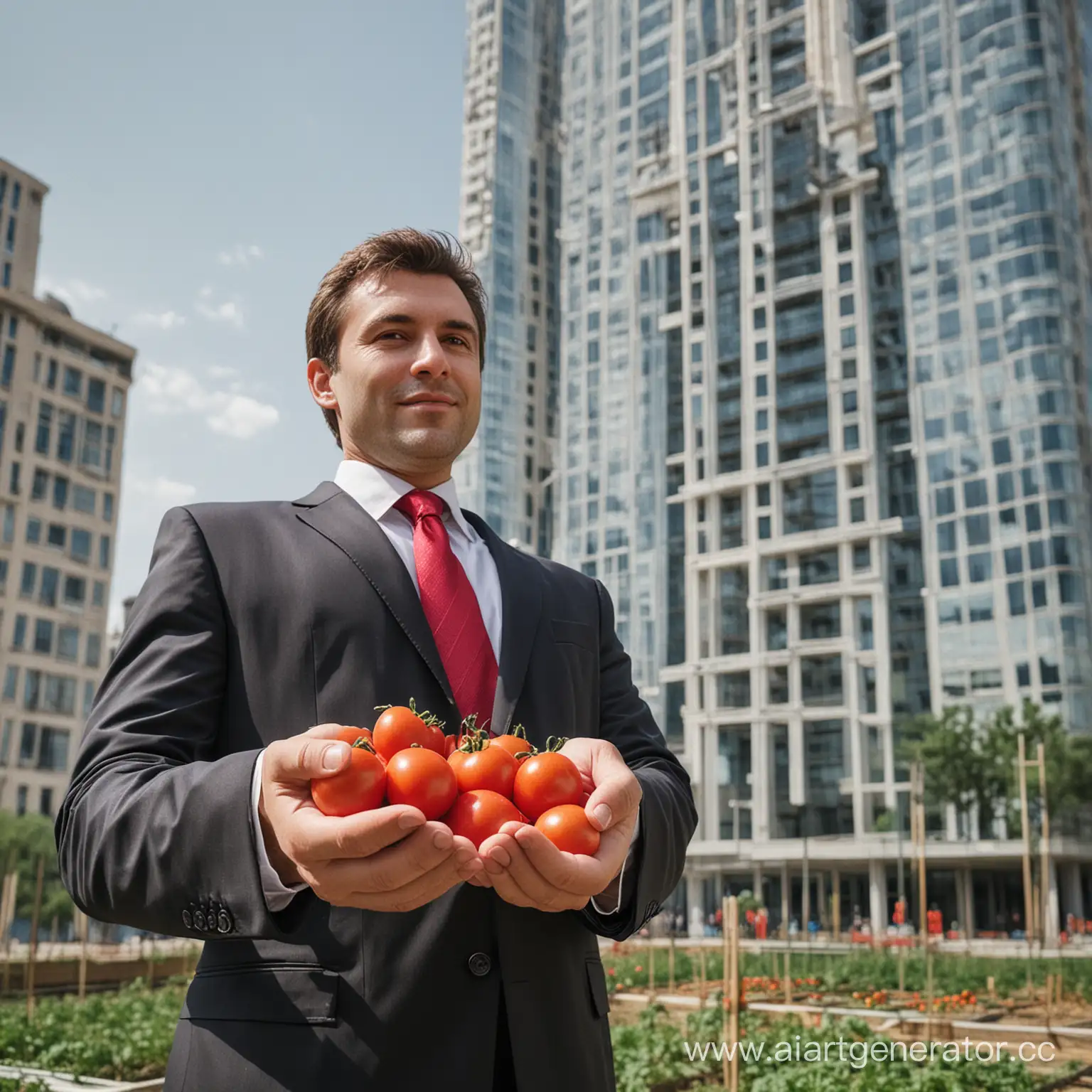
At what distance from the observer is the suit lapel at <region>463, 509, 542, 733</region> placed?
2.10 metres

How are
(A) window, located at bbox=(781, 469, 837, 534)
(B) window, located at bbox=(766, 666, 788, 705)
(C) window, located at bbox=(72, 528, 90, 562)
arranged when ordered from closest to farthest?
(B) window, located at bbox=(766, 666, 788, 705) → (A) window, located at bbox=(781, 469, 837, 534) → (C) window, located at bbox=(72, 528, 90, 562)

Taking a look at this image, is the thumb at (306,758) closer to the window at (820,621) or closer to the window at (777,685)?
the window at (820,621)

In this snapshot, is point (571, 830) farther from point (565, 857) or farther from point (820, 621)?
point (820, 621)

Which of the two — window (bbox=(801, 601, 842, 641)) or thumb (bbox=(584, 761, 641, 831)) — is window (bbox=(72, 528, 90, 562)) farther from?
thumb (bbox=(584, 761, 641, 831))

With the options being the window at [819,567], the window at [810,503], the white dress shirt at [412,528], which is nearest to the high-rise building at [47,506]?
the window at [810,503]

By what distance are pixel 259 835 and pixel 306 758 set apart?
0.19m

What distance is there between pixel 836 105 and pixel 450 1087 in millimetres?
63753

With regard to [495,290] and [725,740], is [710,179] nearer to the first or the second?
[495,290]

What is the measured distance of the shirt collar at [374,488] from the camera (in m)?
2.35

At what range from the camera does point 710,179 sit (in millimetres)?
63281

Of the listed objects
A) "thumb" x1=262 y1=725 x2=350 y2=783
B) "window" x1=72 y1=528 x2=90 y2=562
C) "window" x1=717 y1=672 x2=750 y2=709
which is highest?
"window" x1=72 y1=528 x2=90 y2=562

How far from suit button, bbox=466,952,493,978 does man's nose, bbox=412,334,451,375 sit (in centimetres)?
105

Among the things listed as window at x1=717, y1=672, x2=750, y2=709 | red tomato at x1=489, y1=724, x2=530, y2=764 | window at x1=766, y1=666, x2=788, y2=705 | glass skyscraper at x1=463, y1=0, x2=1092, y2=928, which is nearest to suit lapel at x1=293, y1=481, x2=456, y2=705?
red tomato at x1=489, y1=724, x2=530, y2=764

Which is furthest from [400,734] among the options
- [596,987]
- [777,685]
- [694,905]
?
[694,905]
